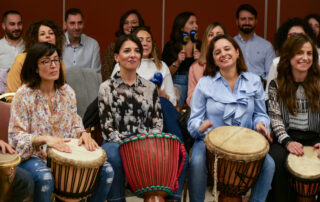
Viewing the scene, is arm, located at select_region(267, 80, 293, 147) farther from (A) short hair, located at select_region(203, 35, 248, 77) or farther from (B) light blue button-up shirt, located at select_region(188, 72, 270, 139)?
(A) short hair, located at select_region(203, 35, 248, 77)

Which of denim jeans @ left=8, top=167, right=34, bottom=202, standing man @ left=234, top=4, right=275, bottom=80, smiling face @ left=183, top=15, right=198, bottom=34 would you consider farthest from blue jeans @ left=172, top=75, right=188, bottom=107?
denim jeans @ left=8, top=167, right=34, bottom=202

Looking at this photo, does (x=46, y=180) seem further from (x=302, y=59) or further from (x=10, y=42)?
(x=10, y=42)

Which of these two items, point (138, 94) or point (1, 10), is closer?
point (138, 94)

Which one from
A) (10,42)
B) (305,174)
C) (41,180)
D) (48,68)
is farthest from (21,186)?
(10,42)

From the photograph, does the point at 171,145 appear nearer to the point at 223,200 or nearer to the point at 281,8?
the point at 223,200

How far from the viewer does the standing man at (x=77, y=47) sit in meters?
5.38

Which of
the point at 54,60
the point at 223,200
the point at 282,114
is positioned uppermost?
the point at 54,60

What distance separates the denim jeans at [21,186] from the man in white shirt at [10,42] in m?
2.63

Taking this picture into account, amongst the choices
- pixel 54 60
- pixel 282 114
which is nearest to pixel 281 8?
pixel 282 114

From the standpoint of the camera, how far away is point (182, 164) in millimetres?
3297

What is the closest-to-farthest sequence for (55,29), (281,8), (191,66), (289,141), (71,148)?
(71,148)
(289,141)
(55,29)
(191,66)
(281,8)

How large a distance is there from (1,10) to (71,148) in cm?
345

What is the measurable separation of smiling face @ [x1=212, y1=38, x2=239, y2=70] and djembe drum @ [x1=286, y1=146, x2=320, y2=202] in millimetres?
765

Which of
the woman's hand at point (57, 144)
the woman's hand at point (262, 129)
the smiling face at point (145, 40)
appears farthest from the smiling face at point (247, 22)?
the woman's hand at point (57, 144)
